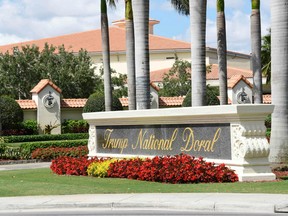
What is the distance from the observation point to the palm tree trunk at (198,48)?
27.6m

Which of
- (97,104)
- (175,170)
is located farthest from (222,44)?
(175,170)

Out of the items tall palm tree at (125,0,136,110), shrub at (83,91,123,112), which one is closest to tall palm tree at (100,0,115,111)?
tall palm tree at (125,0,136,110)

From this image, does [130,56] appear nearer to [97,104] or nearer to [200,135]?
[200,135]

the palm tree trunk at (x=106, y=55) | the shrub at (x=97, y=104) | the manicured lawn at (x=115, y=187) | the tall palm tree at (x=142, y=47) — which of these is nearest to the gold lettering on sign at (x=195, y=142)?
the manicured lawn at (x=115, y=187)

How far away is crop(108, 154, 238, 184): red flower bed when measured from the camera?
20219mm

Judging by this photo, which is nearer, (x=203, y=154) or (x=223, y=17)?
(x=203, y=154)

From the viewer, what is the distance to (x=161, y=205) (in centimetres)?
1633

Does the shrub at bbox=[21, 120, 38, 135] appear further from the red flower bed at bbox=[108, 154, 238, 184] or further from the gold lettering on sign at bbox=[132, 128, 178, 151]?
the red flower bed at bbox=[108, 154, 238, 184]

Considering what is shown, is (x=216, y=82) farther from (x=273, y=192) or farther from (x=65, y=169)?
(x=273, y=192)

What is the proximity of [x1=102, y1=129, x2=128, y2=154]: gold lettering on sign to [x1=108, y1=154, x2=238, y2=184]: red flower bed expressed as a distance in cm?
344

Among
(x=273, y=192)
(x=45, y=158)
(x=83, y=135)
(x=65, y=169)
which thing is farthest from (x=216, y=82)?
(x=273, y=192)

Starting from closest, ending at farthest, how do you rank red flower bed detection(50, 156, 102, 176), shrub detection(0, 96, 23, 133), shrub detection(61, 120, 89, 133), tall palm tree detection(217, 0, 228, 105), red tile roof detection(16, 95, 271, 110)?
red flower bed detection(50, 156, 102, 176)
tall palm tree detection(217, 0, 228, 105)
shrub detection(0, 96, 23, 133)
red tile roof detection(16, 95, 271, 110)
shrub detection(61, 120, 89, 133)

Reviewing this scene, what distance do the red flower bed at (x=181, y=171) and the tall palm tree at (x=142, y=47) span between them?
20.9 feet

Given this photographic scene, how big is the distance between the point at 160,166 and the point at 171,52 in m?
62.7
